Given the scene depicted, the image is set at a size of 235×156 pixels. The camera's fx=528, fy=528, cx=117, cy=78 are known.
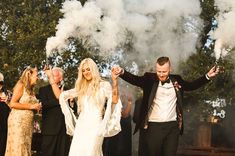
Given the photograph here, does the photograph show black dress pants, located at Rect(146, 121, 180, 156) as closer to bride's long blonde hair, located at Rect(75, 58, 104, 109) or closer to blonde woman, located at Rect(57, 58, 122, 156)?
blonde woman, located at Rect(57, 58, 122, 156)

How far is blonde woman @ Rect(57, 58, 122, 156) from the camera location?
21.9 feet

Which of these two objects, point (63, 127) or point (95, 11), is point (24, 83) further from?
point (95, 11)

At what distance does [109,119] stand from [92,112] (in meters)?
0.25

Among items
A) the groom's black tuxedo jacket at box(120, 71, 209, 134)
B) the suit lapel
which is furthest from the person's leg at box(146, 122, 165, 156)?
the suit lapel

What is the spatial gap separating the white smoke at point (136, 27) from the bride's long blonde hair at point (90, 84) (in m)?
3.50

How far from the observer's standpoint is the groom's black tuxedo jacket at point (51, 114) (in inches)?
352

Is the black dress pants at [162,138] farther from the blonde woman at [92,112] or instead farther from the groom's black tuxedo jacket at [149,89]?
the blonde woman at [92,112]

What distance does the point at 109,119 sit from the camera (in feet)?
22.5

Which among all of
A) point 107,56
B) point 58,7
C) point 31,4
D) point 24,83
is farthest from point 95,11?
point 31,4

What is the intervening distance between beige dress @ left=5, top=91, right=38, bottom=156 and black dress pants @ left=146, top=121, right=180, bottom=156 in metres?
2.52

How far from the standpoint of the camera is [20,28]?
1539 cm

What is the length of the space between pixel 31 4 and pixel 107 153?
6.74m

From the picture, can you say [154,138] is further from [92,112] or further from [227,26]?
[227,26]

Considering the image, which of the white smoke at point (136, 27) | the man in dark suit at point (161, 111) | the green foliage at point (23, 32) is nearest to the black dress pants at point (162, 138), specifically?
the man in dark suit at point (161, 111)
